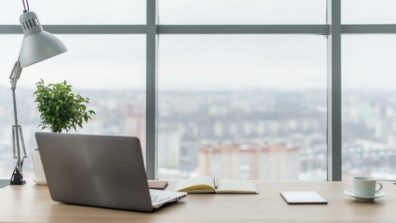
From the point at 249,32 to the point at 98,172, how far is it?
5.09ft

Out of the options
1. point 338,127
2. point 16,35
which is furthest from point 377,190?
point 16,35

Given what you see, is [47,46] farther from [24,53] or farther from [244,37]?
[244,37]

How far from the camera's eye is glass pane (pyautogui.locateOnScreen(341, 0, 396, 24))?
2674 millimetres

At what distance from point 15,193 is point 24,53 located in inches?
25.0

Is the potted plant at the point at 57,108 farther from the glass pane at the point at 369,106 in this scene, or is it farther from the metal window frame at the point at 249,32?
the glass pane at the point at 369,106

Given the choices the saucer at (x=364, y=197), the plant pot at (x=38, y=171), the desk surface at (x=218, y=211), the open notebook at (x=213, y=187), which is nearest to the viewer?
the desk surface at (x=218, y=211)

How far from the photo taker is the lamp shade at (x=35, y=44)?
1888 mm

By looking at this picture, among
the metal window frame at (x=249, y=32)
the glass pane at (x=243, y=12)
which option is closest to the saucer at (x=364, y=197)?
the metal window frame at (x=249, y=32)

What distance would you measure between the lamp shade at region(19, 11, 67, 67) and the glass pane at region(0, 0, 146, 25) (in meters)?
0.82

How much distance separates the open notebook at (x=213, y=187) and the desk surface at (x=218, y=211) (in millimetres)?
45

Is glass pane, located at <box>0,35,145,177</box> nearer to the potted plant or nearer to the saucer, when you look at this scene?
the potted plant

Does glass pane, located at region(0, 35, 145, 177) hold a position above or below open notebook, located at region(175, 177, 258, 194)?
above

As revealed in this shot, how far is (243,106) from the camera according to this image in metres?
2.73

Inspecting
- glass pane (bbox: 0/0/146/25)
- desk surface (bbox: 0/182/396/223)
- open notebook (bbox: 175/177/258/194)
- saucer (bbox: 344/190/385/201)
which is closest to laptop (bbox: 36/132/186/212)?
desk surface (bbox: 0/182/396/223)
